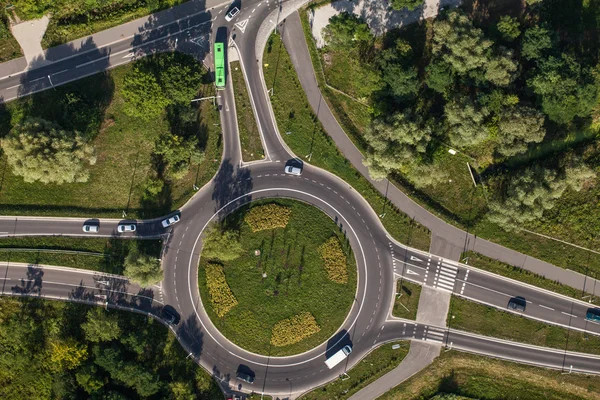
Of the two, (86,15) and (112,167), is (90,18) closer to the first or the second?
(86,15)

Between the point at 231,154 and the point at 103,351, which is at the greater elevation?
the point at 231,154

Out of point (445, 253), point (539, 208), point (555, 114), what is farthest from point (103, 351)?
point (555, 114)

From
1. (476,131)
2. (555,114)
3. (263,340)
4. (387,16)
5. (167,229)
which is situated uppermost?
(387,16)

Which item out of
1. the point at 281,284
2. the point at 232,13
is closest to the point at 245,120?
the point at 232,13

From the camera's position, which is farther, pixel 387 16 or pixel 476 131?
pixel 387 16

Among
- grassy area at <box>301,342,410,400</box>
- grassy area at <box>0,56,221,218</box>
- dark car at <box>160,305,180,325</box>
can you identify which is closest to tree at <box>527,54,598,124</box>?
grassy area at <box>301,342,410,400</box>

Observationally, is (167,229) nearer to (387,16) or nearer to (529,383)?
(387,16)

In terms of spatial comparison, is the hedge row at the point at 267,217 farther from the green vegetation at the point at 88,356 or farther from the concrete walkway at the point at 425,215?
the green vegetation at the point at 88,356
